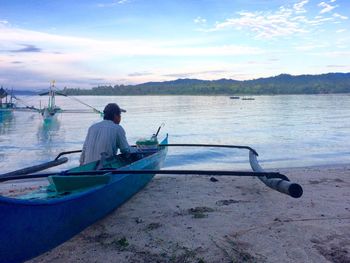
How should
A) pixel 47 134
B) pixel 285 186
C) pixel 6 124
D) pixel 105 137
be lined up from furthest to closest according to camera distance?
1. pixel 6 124
2. pixel 47 134
3. pixel 105 137
4. pixel 285 186

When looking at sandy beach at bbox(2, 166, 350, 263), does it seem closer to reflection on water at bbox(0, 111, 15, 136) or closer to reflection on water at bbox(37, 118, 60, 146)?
reflection on water at bbox(37, 118, 60, 146)

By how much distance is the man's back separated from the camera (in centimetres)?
648

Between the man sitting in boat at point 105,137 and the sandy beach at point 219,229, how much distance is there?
3.85 feet

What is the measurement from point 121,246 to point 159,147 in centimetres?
463

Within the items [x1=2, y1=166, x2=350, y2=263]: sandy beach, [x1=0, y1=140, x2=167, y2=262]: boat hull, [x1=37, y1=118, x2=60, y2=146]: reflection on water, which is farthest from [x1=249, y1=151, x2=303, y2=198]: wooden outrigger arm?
[x1=37, y1=118, x2=60, y2=146]: reflection on water

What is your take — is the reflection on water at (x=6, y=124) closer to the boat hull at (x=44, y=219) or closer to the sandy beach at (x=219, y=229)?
the sandy beach at (x=219, y=229)

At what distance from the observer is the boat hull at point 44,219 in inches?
147

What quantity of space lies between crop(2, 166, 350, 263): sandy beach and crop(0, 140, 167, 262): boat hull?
0.42 m

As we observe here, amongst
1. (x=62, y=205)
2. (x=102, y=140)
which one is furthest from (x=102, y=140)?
(x=62, y=205)

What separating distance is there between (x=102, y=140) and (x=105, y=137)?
9 centimetres

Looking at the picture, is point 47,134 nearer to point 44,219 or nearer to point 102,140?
point 102,140

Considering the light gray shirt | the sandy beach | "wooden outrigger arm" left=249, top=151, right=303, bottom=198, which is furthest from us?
the light gray shirt

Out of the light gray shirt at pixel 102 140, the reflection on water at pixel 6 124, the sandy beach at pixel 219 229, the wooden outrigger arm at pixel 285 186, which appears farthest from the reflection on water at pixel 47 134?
the wooden outrigger arm at pixel 285 186

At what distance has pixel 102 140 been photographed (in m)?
6.55
